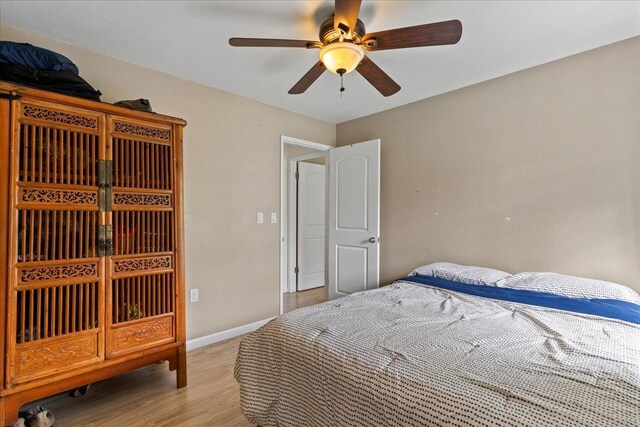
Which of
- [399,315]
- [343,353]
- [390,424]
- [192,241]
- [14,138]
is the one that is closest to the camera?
[390,424]

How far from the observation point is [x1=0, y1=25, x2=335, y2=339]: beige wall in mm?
2515

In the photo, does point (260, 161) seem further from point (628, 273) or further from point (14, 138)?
point (628, 273)

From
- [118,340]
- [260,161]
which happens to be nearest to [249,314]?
[118,340]

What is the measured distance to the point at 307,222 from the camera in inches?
187

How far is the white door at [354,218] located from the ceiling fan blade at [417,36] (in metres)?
1.66

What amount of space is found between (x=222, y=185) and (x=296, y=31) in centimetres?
153

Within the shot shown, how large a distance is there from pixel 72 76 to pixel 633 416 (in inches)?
111

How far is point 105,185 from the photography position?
6.07 ft

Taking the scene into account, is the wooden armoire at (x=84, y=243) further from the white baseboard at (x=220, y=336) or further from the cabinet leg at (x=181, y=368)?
the white baseboard at (x=220, y=336)

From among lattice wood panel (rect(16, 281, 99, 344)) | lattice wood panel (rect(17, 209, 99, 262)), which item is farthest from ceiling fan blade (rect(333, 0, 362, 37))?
lattice wood panel (rect(16, 281, 99, 344))

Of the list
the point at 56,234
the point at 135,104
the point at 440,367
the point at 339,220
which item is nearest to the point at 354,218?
the point at 339,220

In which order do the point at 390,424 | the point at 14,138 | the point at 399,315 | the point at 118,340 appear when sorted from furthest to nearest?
the point at 118,340 → the point at 399,315 → the point at 14,138 → the point at 390,424

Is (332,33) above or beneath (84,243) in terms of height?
above

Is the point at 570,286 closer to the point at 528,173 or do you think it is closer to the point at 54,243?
the point at 528,173
